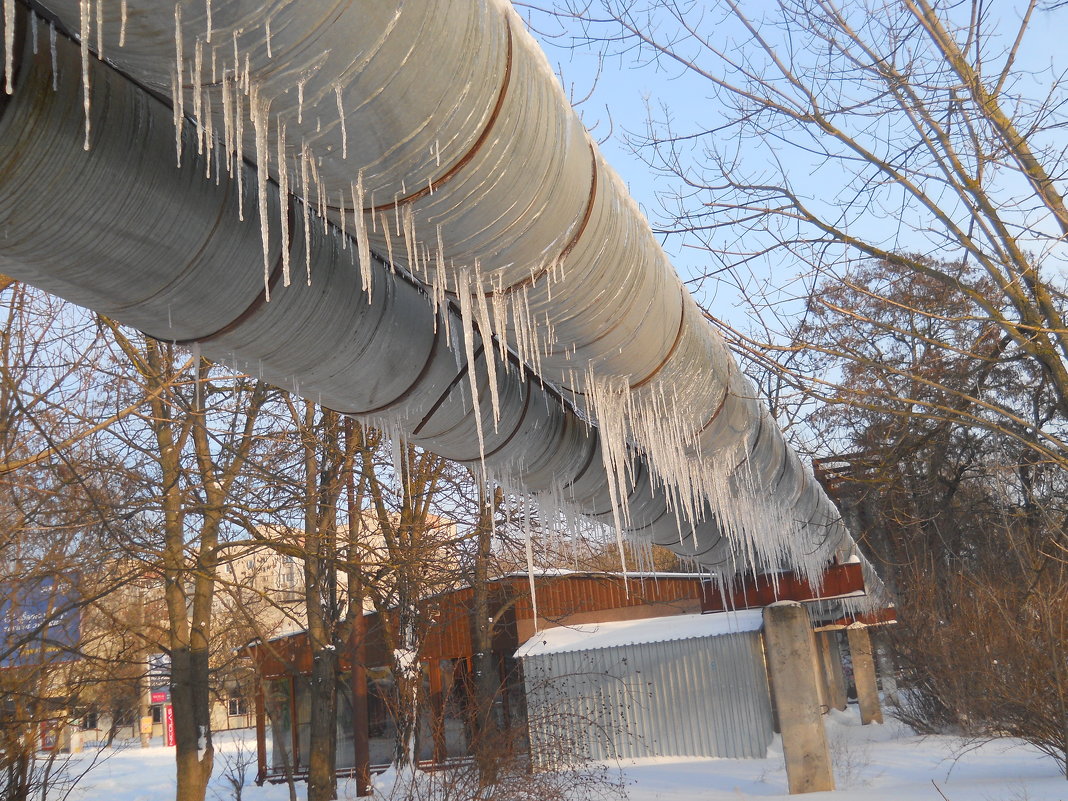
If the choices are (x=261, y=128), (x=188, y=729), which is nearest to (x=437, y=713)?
(x=188, y=729)

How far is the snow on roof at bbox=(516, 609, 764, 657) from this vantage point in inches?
676

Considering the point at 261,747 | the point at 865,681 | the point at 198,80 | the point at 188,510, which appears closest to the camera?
the point at 198,80

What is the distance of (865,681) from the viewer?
23516 millimetres

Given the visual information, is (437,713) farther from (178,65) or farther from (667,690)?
(178,65)

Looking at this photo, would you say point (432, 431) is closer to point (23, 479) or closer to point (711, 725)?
A: point (23, 479)

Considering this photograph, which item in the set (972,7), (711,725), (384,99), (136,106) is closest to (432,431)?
(136,106)

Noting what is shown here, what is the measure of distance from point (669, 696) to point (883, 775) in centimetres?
491

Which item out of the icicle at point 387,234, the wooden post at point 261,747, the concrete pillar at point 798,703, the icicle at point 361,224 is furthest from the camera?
the wooden post at point 261,747

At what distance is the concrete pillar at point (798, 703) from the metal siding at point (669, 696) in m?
5.08

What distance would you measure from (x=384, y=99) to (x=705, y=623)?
17261 millimetres

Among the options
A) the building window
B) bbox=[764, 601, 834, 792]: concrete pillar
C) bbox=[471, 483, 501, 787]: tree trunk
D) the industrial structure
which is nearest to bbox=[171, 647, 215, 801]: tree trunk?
bbox=[471, 483, 501, 787]: tree trunk

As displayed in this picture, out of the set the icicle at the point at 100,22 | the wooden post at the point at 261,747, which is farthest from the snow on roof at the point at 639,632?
the icicle at the point at 100,22

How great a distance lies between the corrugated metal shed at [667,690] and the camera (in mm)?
16453

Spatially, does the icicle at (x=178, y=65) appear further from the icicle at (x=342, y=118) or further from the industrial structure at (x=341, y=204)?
the icicle at (x=342, y=118)
